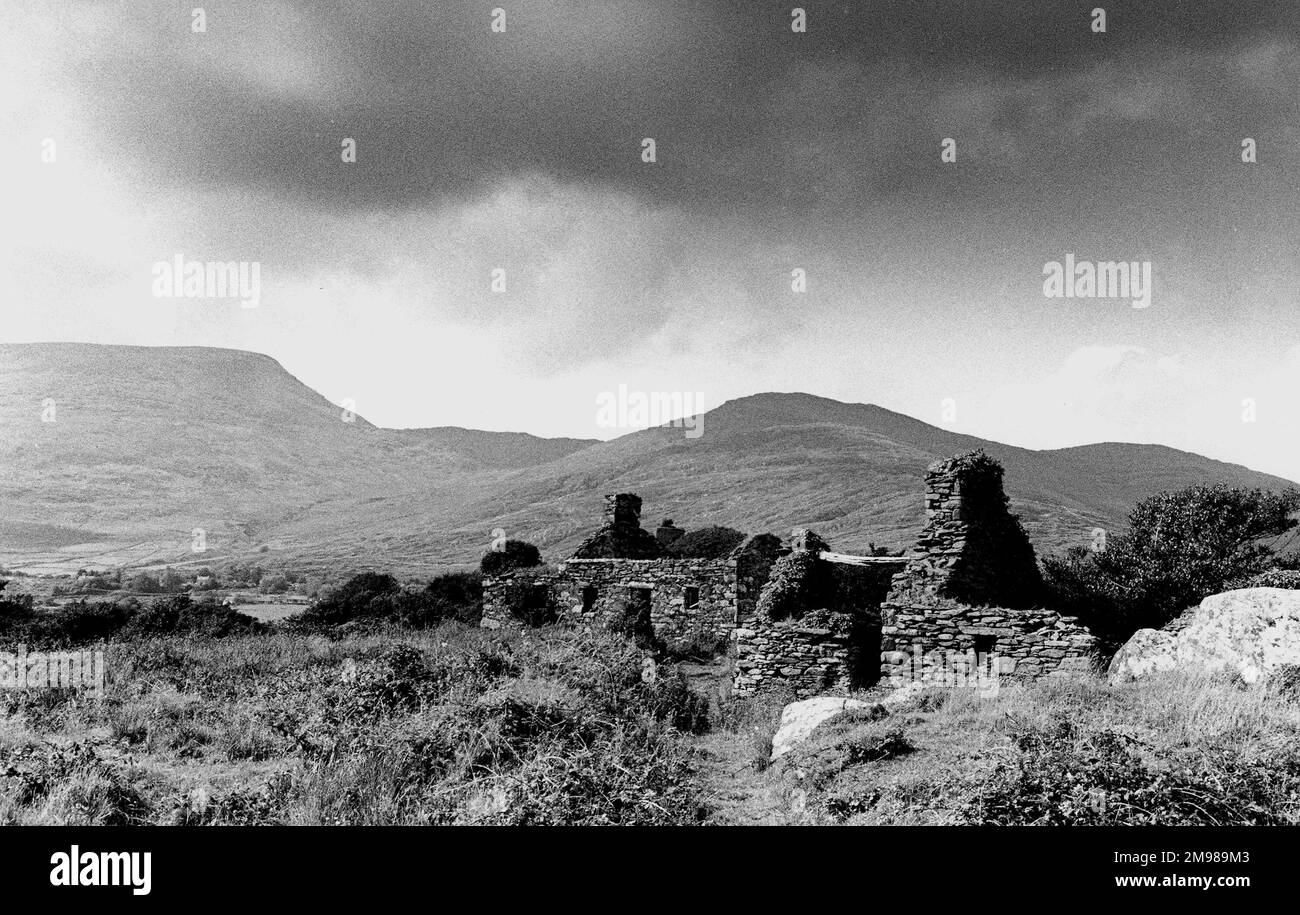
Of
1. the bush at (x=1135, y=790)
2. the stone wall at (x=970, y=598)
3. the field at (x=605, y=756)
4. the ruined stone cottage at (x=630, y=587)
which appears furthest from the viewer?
the ruined stone cottage at (x=630, y=587)

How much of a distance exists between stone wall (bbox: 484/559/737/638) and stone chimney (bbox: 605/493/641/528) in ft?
6.33

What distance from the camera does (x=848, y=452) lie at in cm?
10469

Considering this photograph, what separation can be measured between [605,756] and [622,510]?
18331mm

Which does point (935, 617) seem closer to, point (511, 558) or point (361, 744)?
point (361, 744)

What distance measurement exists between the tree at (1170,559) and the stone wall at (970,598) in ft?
13.1

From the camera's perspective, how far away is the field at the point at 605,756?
256 inches

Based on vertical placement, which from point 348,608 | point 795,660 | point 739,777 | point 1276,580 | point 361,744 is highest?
point 1276,580

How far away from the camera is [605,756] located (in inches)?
325

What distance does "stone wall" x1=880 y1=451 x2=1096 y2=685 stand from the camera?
12281 millimetres

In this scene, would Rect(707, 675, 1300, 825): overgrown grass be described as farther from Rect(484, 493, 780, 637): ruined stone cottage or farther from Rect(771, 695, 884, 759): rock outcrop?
Rect(484, 493, 780, 637): ruined stone cottage

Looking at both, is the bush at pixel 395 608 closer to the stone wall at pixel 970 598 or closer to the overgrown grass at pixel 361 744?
the overgrown grass at pixel 361 744

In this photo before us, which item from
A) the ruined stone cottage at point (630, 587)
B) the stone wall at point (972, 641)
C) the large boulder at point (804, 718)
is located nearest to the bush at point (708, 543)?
the ruined stone cottage at point (630, 587)

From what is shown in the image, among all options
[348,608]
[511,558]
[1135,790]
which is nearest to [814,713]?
[1135,790]
